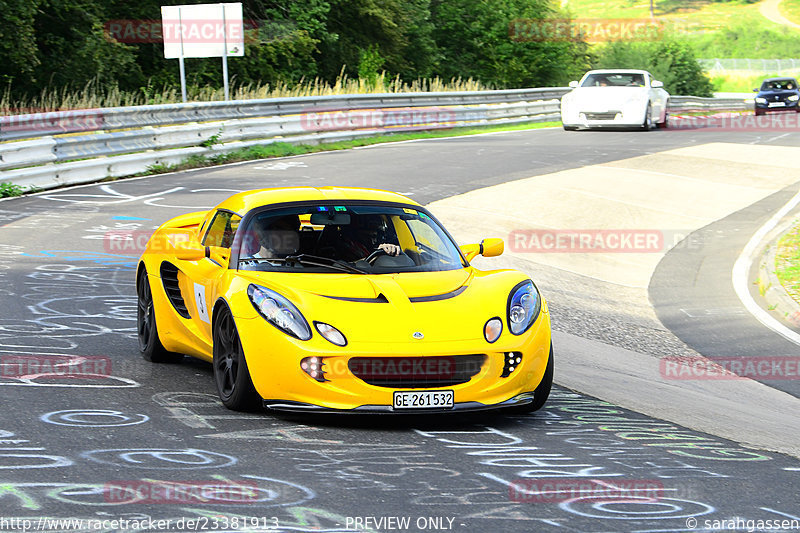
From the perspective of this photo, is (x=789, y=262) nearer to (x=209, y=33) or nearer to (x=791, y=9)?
(x=209, y=33)

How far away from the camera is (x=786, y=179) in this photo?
882 inches

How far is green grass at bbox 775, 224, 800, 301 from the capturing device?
13.0 meters

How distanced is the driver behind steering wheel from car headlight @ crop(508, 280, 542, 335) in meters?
0.90

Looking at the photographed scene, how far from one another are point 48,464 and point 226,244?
2758mm

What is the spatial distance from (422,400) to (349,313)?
25.1 inches

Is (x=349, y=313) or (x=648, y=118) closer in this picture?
(x=349, y=313)

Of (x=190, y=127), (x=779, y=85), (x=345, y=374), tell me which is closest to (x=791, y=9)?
(x=779, y=85)

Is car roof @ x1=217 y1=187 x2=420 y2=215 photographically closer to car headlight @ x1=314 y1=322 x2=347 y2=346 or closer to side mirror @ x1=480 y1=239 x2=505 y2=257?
side mirror @ x1=480 y1=239 x2=505 y2=257

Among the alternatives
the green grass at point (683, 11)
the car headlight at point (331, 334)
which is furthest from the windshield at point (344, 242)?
the green grass at point (683, 11)

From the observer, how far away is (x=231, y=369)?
6.56 metres

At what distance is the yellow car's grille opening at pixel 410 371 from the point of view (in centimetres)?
618

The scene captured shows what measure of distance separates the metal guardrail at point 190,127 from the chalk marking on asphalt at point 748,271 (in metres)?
10.4

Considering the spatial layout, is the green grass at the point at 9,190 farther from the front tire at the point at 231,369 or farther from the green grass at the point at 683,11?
the green grass at the point at 683,11

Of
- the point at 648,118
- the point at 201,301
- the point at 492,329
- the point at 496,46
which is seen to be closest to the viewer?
the point at 492,329
